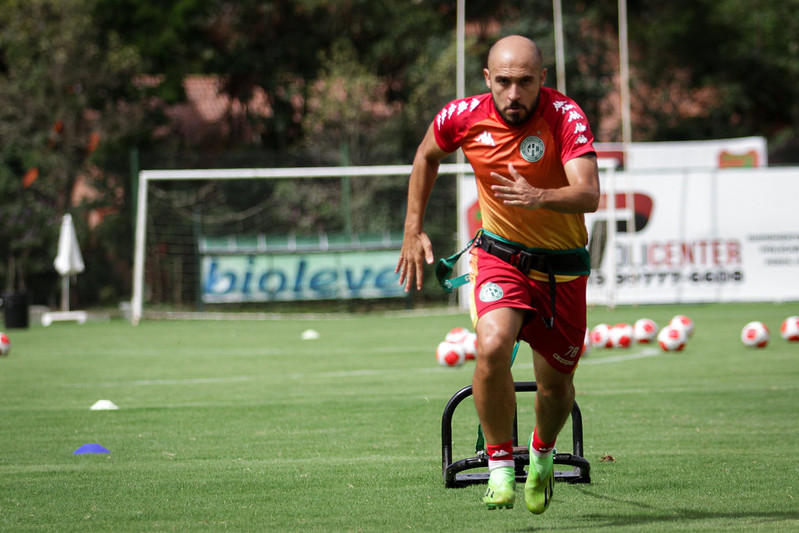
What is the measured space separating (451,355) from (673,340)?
334cm

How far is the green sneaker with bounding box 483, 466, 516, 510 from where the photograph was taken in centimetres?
511

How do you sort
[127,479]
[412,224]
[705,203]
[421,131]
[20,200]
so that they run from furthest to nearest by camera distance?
[421,131] < [20,200] < [705,203] < [127,479] < [412,224]

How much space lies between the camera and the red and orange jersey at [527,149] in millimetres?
5328

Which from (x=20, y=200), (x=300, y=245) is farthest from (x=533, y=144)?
(x=20, y=200)

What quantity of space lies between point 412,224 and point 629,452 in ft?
8.12

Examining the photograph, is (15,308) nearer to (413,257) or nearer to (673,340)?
(673,340)

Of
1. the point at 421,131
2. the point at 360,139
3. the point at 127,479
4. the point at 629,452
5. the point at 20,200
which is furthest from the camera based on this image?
the point at 421,131

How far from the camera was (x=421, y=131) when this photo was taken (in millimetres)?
33156

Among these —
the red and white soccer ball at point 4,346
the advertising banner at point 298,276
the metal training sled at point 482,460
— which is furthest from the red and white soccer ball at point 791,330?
the red and white soccer ball at point 4,346

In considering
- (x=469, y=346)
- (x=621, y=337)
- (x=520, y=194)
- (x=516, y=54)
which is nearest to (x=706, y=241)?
(x=621, y=337)

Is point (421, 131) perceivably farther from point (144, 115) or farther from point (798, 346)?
point (798, 346)

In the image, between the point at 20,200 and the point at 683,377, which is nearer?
the point at 683,377

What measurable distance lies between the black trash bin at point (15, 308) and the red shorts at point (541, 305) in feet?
58.0

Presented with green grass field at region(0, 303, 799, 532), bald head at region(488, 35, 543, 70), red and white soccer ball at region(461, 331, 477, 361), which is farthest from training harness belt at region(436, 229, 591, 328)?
red and white soccer ball at region(461, 331, 477, 361)
